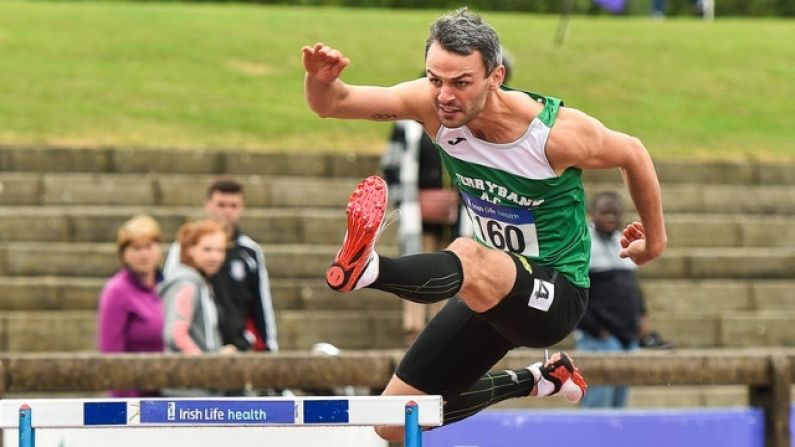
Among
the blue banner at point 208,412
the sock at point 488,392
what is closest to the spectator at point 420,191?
the sock at point 488,392

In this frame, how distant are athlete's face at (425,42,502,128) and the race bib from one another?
20.1 inches

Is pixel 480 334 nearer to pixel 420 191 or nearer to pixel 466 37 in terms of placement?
pixel 466 37

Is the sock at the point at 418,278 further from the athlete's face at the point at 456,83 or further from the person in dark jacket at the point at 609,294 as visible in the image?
the person in dark jacket at the point at 609,294

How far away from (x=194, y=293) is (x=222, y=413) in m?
3.66

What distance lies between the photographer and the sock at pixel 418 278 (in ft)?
22.3

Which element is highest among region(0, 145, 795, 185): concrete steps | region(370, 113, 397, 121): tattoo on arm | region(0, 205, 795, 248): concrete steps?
region(0, 145, 795, 185): concrete steps

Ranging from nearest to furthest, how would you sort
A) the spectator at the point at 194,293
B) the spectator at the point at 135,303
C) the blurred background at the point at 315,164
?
the spectator at the point at 194,293, the spectator at the point at 135,303, the blurred background at the point at 315,164

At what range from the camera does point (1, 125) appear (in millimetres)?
17984

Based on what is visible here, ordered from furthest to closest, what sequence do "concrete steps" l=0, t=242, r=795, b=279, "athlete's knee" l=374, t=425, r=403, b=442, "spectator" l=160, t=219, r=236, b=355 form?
"concrete steps" l=0, t=242, r=795, b=279 → "spectator" l=160, t=219, r=236, b=355 → "athlete's knee" l=374, t=425, r=403, b=442

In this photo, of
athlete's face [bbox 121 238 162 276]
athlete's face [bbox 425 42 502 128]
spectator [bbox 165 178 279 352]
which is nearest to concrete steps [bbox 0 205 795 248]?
spectator [bbox 165 178 279 352]

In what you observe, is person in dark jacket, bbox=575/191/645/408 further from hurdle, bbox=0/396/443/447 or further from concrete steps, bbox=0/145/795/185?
hurdle, bbox=0/396/443/447

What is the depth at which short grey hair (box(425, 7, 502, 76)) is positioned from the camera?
7027 mm

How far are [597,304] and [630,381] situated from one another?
75.6 inches

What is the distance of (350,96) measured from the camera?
24.3ft
